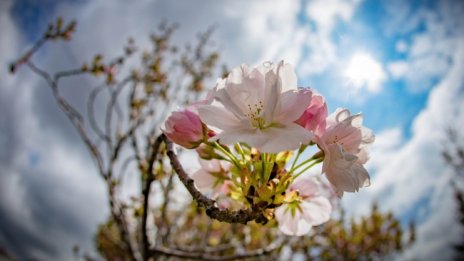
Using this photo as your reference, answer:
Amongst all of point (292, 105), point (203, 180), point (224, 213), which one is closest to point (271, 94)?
point (292, 105)

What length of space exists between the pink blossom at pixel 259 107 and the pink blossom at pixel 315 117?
0.05 metres

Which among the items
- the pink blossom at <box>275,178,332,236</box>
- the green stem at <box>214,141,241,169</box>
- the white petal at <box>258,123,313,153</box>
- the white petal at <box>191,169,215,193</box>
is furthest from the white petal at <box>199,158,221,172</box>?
the white petal at <box>258,123,313,153</box>

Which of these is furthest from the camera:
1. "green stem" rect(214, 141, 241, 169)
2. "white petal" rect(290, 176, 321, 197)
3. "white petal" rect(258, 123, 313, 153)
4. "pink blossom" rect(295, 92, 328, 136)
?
"white petal" rect(290, 176, 321, 197)

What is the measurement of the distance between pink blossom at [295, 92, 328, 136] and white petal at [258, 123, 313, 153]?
5 centimetres

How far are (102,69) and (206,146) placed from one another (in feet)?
11.6

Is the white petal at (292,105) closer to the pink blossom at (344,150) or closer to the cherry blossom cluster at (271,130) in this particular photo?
the cherry blossom cluster at (271,130)

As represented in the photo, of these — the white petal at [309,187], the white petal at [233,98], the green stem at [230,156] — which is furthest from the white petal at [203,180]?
the white petal at [233,98]

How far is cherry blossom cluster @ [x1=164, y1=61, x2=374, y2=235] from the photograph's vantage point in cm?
87

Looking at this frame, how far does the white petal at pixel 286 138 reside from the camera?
2.60ft

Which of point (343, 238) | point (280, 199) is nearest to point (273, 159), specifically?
point (280, 199)

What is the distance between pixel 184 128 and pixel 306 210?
0.66 m

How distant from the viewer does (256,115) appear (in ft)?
3.25

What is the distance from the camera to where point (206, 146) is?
1.15 metres

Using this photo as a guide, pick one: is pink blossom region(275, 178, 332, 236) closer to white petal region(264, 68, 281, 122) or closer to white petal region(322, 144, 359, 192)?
white petal region(322, 144, 359, 192)
